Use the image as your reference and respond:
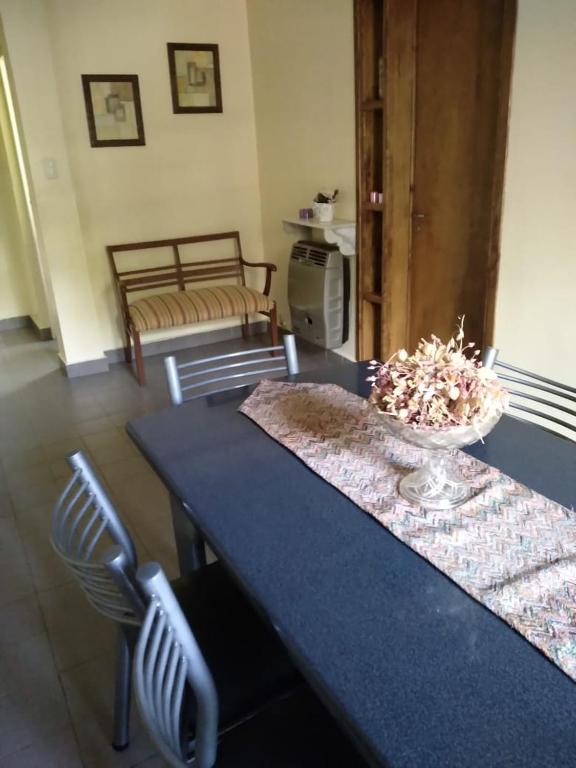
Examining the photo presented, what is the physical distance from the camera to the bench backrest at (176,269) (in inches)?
171

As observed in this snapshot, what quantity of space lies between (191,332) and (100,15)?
86.3 inches

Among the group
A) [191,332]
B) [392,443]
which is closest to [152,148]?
[191,332]

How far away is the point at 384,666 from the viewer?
2.92 ft

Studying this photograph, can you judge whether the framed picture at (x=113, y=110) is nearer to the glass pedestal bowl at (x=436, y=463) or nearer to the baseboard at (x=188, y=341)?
the baseboard at (x=188, y=341)

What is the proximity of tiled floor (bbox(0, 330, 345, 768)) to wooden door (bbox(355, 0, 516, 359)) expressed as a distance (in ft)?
2.81

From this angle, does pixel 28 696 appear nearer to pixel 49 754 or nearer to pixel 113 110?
pixel 49 754

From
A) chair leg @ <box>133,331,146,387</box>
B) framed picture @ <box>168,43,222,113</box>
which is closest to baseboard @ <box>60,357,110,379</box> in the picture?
chair leg @ <box>133,331,146,387</box>

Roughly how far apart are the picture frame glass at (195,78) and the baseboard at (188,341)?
166cm

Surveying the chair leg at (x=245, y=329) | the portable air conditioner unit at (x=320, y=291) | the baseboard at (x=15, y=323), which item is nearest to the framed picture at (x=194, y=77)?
the portable air conditioner unit at (x=320, y=291)

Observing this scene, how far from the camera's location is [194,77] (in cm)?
430

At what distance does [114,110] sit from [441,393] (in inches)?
148

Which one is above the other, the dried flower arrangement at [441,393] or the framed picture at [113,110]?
the framed picture at [113,110]

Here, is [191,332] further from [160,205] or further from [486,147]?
[486,147]

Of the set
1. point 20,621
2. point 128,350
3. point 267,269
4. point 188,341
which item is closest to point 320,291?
point 267,269
